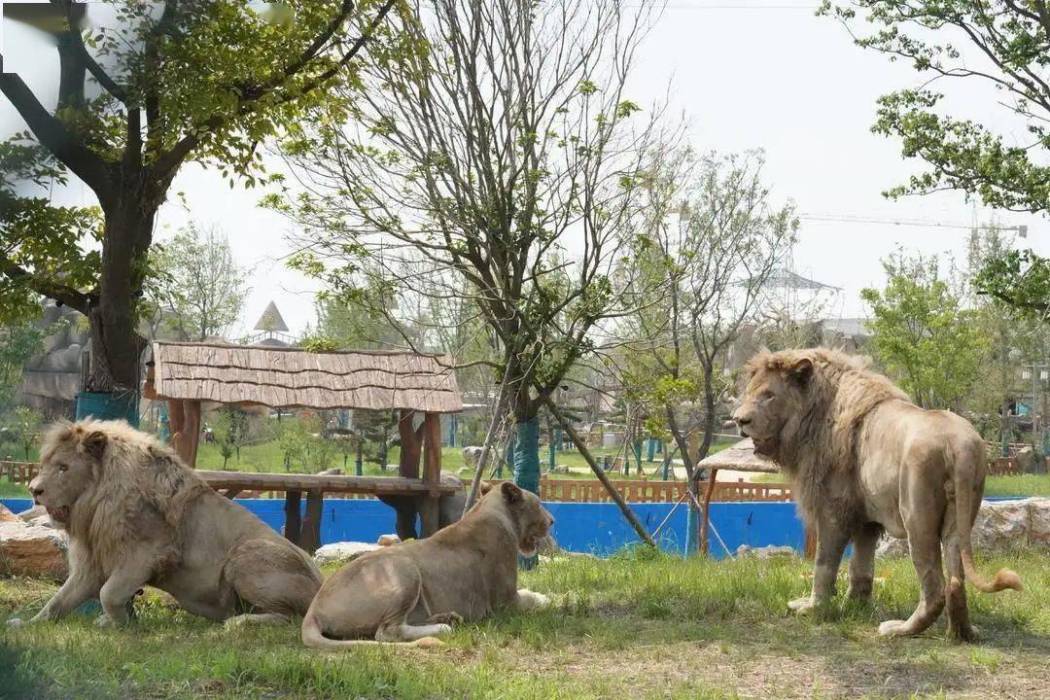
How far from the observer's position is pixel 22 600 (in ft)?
31.3

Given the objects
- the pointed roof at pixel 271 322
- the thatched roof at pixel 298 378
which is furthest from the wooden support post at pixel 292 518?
the pointed roof at pixel 271 322

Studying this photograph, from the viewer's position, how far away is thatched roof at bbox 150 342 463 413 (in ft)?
59.2

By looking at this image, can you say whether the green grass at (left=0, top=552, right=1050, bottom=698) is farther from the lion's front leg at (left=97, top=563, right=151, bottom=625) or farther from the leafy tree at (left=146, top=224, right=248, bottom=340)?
the leafy tree at (left=146, top=224, right=248, bottom=340)

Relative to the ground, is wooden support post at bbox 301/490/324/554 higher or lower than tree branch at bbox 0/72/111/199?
lower

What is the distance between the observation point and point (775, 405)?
8148mm

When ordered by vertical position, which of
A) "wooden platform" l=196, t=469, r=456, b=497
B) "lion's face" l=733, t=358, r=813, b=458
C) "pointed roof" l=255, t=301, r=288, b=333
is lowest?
"wooden platform" l=196, t=469, r=456, b=497

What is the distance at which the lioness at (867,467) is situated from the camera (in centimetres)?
687

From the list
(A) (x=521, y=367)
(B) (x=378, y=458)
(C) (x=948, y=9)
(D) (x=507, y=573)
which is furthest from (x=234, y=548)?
(B) (x=378, y=458)

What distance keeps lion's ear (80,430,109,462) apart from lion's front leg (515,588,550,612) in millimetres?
3281

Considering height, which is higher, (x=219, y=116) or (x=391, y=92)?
(x=391, y=92)

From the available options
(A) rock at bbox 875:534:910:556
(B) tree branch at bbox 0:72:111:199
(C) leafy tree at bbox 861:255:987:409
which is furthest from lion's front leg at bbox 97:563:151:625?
(C) leafy tree at bbox 861:255:987:409

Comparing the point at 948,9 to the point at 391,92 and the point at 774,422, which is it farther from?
the point at 774,422

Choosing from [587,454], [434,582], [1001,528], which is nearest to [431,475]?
[587,454]

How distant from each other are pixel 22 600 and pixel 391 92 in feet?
21.0
